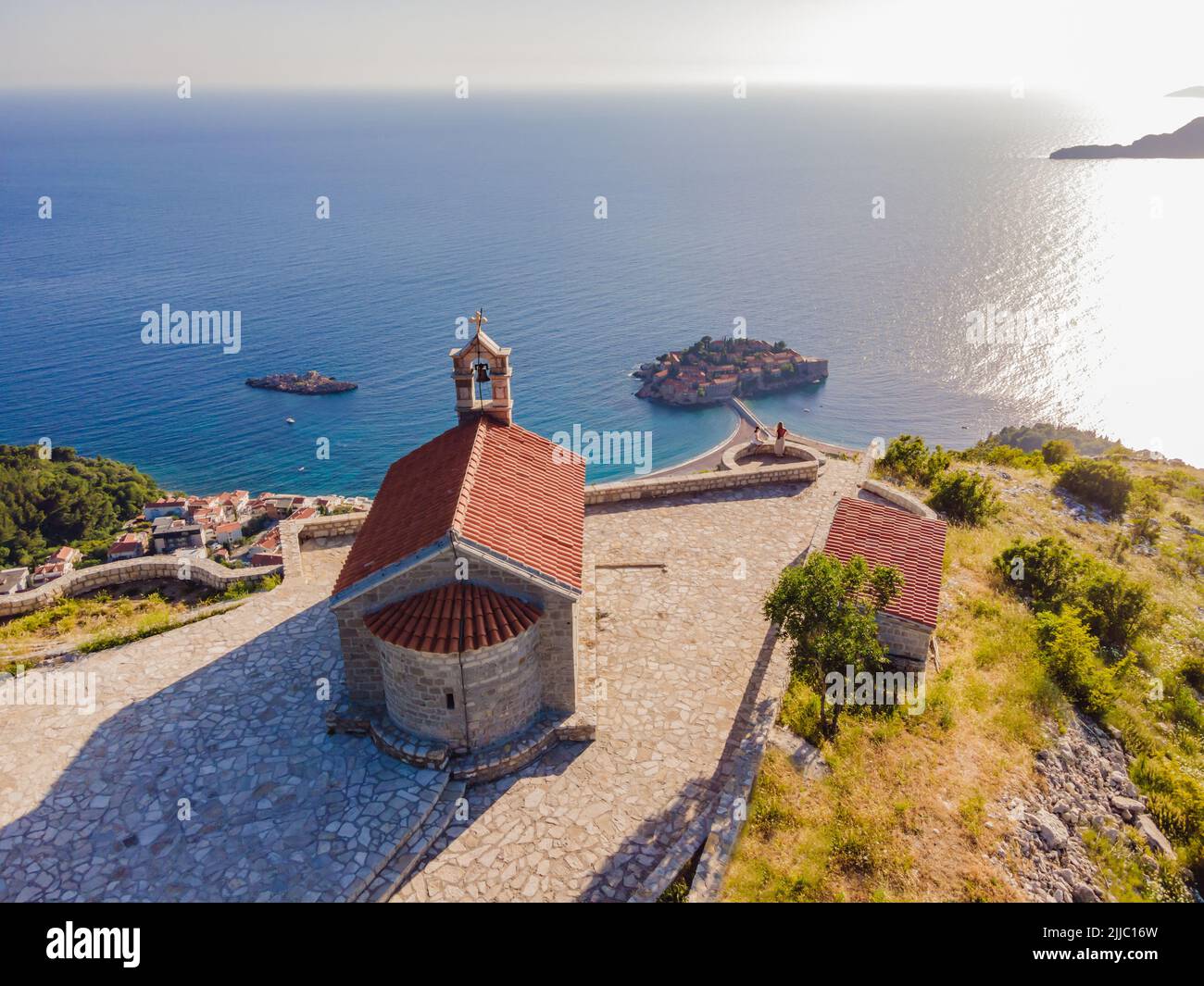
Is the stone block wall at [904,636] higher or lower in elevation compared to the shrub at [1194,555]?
higher

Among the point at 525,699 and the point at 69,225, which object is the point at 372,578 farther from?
the point at 69,225

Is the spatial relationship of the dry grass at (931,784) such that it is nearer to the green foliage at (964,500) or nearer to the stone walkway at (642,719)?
the stone walkway at (642,719)

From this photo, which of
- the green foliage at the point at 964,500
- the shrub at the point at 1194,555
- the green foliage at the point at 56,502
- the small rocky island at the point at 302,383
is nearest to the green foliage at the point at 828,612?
the green foliage at the point at 964,500

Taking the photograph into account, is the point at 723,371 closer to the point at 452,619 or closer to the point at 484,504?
the point at 484,504

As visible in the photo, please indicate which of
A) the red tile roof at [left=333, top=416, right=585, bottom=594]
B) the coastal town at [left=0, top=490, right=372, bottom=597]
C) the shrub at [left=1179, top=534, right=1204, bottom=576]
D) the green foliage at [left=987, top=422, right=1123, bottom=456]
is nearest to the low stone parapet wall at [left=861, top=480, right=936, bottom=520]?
the shrub at [left=1179, top=534, right=1204, bottom=576]

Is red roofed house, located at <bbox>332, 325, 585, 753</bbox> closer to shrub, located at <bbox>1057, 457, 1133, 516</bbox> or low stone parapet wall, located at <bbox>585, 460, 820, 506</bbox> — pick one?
low stone parapet wall, located at <bbox>585, 460, 820, 506</bbox>

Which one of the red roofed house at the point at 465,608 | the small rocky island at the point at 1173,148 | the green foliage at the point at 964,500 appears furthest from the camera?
the small rocky island at the point at 1173,148
